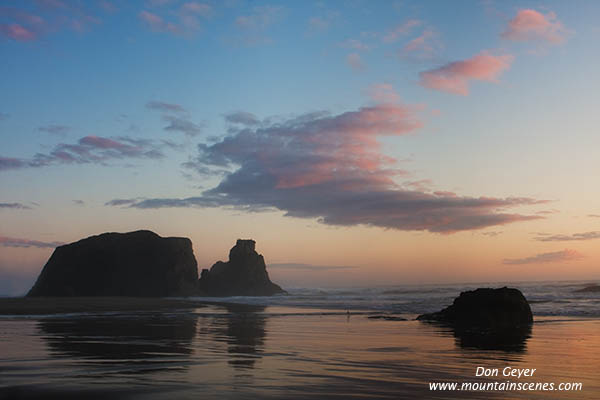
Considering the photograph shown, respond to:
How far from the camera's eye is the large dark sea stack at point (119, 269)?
10512 cm

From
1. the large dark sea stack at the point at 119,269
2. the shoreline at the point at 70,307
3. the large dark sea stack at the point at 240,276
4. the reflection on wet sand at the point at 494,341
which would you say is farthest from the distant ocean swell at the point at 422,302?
the large dark sea stack at the point at 240,276

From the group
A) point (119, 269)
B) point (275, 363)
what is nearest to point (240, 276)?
point (119, 269)

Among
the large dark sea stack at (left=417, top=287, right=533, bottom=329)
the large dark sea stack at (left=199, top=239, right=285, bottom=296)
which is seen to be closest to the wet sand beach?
the large dark sea stack at (left=417, top=287, right=533, bottom=329)

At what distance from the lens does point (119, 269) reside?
358 feet

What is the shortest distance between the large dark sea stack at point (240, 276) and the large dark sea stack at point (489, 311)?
366ft

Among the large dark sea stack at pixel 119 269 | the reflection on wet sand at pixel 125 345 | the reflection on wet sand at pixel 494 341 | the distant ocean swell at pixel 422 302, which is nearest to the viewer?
the reflection on wet sand at pixel 125 345

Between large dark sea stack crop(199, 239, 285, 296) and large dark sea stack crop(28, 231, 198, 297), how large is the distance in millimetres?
22747

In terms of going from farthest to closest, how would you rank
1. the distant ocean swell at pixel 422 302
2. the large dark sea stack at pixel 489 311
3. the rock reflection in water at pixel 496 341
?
the distant ocean swell at pixel 422 302
the large dark sea stack at pixel 489 311
the rock reflection in water at pixel 496 341

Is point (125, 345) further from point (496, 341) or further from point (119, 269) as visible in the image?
point (119, 269)

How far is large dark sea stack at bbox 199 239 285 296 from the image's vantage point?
441 feet

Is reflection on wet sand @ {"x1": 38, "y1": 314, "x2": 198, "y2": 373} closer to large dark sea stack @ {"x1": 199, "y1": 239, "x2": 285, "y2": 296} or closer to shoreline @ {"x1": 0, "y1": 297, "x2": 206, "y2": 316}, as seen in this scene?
shoreline @ {"x1": 0, "y1": 297, "x2": 206, "y2": 316}

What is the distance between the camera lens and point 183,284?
10781 centimetres

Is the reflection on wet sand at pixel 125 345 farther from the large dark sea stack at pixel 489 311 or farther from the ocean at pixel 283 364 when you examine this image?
the large dark sea stack at pixel 489 311

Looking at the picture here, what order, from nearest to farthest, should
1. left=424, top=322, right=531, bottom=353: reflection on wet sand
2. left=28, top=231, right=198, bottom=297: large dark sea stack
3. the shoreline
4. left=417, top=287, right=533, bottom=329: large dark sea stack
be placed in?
left=424, top=322, right=531, bottom=353: reflection on wet sand, left=417, top=287, right=533, bottom=329: large dark sea stack, the shoreline, left=28, top=231, right=198, bottom=297: large dark sea stack
